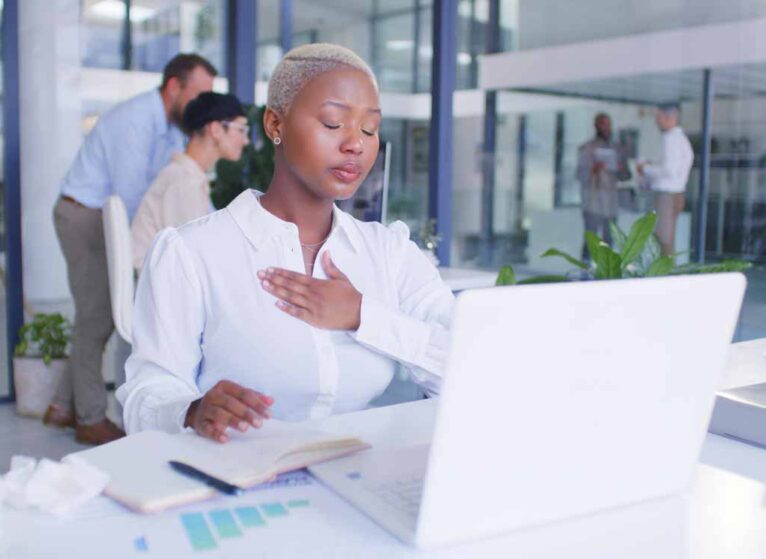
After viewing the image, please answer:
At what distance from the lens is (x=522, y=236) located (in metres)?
4.79

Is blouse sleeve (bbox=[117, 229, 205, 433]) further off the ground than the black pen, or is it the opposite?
blouse sleeve (bbox=[117, 229, 205, 433])

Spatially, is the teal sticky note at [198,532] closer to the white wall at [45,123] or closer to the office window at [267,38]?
the white wall at [45,123]

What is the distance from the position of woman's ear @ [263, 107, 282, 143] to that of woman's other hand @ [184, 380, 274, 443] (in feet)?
1.75

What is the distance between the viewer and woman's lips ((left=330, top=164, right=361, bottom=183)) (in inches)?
58.4

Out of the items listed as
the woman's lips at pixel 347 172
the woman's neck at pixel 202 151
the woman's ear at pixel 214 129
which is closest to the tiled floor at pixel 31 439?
the woman's neck at pixel 202 151

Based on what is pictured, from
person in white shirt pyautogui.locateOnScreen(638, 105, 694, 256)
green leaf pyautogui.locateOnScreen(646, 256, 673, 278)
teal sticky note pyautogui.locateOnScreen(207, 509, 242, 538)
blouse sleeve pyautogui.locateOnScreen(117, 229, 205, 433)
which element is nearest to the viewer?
teal sticky note pyautogui.locateOnScreen(207, 509, 242, 538)

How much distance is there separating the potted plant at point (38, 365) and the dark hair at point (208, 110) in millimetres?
1385

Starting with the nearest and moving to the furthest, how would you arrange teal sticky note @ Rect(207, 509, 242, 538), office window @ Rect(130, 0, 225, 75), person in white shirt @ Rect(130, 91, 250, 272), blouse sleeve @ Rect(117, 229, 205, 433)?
teal sticky note @ Rect(207, 509, 242, 538) → blouse sleeve @ Rect(117, 229, 205, 433) → person in white shirt @ Rect(130, 91, 250, 272) → office window @ Rect(130, 0, 225, 75)

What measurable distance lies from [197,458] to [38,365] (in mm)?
3446

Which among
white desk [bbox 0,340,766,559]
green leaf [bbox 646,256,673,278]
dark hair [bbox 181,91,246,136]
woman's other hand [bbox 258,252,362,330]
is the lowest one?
white desk [bbox 0,340,766,559]

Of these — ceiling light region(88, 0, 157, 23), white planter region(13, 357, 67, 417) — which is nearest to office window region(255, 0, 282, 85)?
ceiling light region(88, 0, 157, 23)

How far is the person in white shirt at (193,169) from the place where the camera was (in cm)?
333

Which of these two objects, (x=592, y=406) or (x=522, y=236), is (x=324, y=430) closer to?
(x=592, y=406)

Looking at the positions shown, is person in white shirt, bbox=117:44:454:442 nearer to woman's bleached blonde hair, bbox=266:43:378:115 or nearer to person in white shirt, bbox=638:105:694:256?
woman's bleached blonde hair, bbox=266:43:378:115
